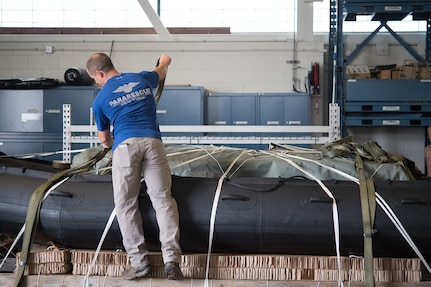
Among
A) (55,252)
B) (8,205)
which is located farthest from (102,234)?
(8,205)

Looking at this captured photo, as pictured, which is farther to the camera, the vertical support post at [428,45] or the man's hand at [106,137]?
the vertical support post at [428,45]

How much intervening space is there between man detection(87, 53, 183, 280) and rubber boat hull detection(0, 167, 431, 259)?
0.44ft

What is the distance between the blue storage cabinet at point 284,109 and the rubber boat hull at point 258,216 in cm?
549

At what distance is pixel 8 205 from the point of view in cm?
325

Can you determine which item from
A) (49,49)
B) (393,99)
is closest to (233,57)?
(393,99)

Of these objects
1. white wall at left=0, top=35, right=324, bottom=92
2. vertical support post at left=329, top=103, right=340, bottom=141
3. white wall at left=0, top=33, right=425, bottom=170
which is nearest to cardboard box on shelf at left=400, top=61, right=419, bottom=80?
white wall at left=0, top=33, right=425, bottom=170

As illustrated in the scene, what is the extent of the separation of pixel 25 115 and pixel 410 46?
628 centimetres

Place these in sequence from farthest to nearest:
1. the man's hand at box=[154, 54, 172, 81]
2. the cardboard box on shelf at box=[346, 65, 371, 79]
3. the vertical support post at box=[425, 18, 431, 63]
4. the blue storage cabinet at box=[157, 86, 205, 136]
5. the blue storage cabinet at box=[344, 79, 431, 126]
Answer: the vertical support post at box=[425, 18, 431, 63] → the blue storage cabinet at box=[157, 86, 205, 136] → the cardboard box on shelf at box=[346, 65, 371, 79] → the blue storage cabinet at box=[344, 79, 431, 126] → the man's hand at box=[154, 54, 172, 81]

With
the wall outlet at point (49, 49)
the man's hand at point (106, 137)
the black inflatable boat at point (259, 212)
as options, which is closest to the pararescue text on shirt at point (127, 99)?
the man's hand at point (106, 137)

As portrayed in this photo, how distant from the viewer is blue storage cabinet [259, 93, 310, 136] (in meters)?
8.62

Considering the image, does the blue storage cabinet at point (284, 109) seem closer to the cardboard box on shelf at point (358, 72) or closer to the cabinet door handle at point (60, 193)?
the cardboard box on shelf at point (358, 72)

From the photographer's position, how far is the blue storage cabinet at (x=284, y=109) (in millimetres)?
8617

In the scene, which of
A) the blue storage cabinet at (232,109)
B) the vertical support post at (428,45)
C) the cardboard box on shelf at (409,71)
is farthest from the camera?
the vertical support post at (428,45)

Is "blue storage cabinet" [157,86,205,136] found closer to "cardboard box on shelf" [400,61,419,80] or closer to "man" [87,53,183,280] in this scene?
"cardboard box on shelf" [400,61,419,80]
